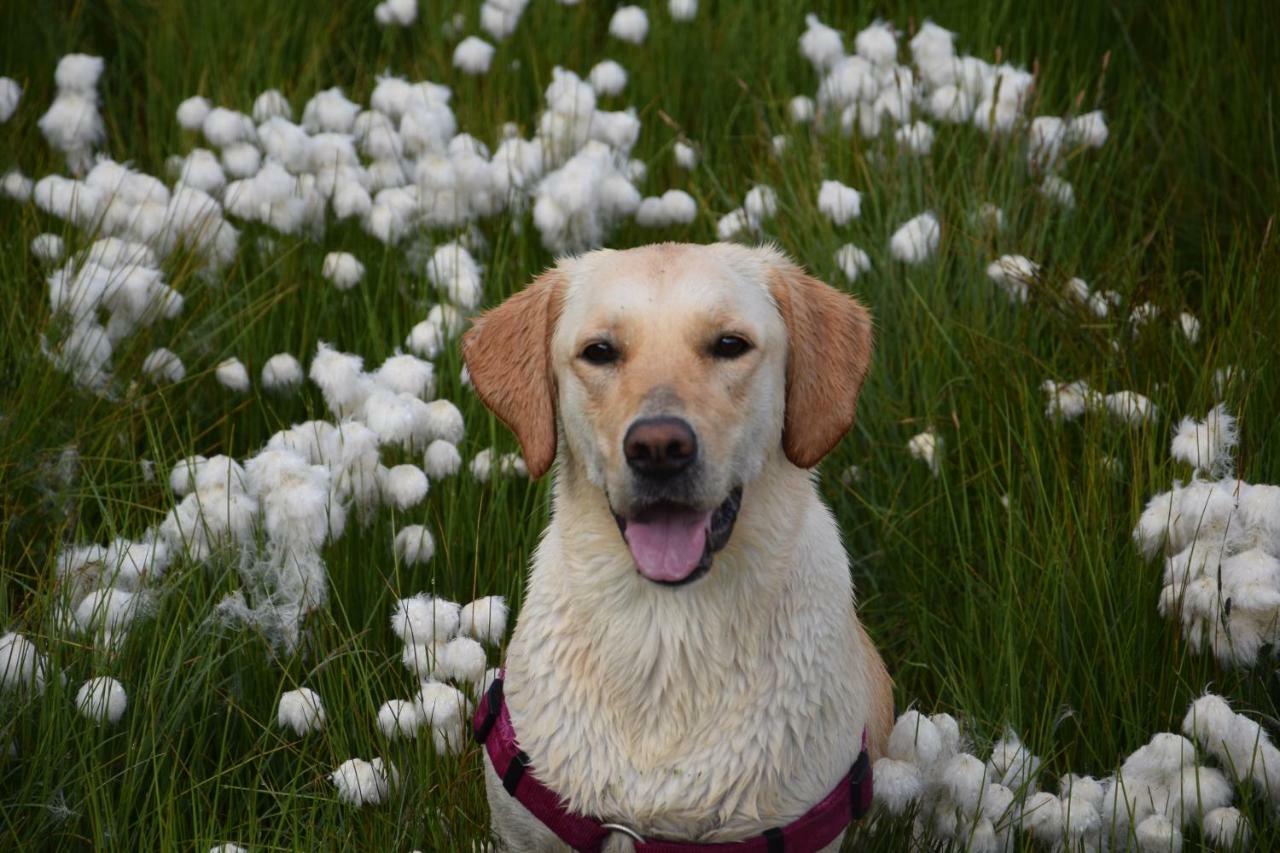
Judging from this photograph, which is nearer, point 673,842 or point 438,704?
point 673,842

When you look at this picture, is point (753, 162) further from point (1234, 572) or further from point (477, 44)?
point (1234, 572)

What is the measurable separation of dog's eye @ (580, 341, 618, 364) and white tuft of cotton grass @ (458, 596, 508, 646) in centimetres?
89

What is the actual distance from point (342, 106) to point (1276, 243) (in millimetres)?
3882

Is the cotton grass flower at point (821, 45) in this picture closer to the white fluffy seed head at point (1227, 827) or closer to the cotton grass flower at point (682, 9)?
the cotton grass flower at point (682, 9)

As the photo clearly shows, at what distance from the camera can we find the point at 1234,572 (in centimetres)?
393

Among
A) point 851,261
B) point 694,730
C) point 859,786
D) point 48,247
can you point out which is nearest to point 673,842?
point 694,730

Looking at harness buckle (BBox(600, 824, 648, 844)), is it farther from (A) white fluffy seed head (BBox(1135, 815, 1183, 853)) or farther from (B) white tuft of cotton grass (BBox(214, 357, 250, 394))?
(B) white tuft of cotton grass (BBox(214, 357, 250, 394))

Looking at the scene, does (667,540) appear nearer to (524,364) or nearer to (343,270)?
(524,364)

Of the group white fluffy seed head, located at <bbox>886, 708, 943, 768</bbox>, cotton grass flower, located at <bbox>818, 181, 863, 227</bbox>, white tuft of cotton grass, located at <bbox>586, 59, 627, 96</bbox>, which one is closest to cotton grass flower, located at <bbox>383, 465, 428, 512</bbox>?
white fluffy seed head, located at <bbox>886, 708, 943, 768</bbox>

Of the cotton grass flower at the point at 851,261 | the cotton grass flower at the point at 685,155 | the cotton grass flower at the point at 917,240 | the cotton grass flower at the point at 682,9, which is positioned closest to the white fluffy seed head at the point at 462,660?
the cotton grass flower at the point at 851,261

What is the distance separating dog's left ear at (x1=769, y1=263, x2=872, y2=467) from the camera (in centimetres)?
370

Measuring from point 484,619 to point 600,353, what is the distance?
3.14 feet

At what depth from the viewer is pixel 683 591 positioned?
365 cm

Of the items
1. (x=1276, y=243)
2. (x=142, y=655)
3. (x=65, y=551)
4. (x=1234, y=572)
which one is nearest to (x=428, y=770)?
(x=142, y=655)
